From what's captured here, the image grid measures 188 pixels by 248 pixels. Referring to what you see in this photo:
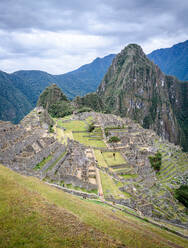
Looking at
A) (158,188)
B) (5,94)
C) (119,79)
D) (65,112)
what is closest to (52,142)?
(158,188)

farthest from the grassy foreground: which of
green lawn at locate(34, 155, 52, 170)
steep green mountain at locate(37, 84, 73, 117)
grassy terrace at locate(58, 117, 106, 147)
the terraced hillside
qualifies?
steep green mountain at locate(37, 84, 73, 117)

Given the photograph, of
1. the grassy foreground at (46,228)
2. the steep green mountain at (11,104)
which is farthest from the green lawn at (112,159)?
the steep green mountain at (11,104)

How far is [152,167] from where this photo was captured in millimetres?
36406

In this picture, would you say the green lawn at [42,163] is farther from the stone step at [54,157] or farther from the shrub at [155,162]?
the shrub at [155,162]

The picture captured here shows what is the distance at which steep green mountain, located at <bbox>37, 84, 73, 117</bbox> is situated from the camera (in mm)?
102512

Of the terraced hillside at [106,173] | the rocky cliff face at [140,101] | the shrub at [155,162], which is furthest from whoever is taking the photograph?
the rocky cliff face at [140,101]

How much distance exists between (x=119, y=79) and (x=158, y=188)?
177m

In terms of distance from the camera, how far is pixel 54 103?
11356 cm

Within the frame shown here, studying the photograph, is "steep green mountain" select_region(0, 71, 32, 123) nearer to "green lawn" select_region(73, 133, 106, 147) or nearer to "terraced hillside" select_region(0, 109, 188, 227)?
"green lawn" select_region(73, 133, 106, 147)

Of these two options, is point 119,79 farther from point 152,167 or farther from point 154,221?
point 154,221

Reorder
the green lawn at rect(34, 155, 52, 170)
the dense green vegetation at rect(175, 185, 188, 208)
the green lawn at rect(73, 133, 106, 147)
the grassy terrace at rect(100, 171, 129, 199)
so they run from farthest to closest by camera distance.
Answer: the green lawn at rect(73, 133, 106, 147)
the dense green vegetation at rect(175, 185, 188, 208)
the green lawn at rect(34, 155, 52, 170)
the grassy terrace at rect(100, 171, 129, 199)

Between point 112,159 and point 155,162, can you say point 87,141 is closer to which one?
point 112,159

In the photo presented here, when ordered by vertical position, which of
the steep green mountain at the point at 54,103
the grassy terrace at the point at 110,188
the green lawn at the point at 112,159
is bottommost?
the grassy terrace at the point at 110,188

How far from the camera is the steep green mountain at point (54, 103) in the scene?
336 feet
